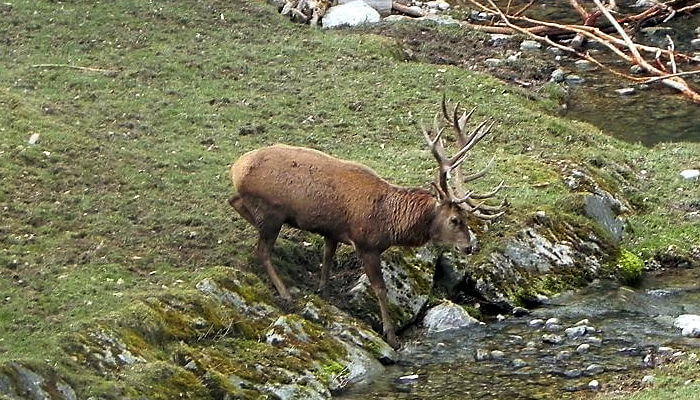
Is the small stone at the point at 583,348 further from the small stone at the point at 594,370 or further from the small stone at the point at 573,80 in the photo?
the small stone at the point at 573,80

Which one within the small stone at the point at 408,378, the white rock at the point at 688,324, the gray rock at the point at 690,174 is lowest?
the small stone at the point at 408,378

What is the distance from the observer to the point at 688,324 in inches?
451

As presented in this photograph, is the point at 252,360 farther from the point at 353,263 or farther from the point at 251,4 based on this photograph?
the point at 251,4

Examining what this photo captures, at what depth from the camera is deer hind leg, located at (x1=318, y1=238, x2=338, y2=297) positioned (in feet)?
38.4

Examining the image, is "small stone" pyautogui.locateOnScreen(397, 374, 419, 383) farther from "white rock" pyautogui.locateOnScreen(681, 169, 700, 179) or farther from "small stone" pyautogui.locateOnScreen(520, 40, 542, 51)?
"small stone" pyautogui.locateOnScreen(520, 40, 542, 51)

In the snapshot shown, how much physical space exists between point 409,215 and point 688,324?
115 inches

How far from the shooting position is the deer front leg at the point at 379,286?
1139cm

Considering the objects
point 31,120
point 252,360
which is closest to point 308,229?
point 252,360

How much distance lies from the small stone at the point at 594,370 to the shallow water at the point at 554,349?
0.02 m

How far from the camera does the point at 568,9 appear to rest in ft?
89.2

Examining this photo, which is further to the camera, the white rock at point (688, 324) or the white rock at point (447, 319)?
the white rock at point (447, 319)

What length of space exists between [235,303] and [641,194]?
6.80 metres

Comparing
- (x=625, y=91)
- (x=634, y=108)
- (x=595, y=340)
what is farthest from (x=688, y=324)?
(x=625, y=91)

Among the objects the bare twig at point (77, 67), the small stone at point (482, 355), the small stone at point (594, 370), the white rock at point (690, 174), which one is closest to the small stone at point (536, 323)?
the small stone at point (482, 355)
